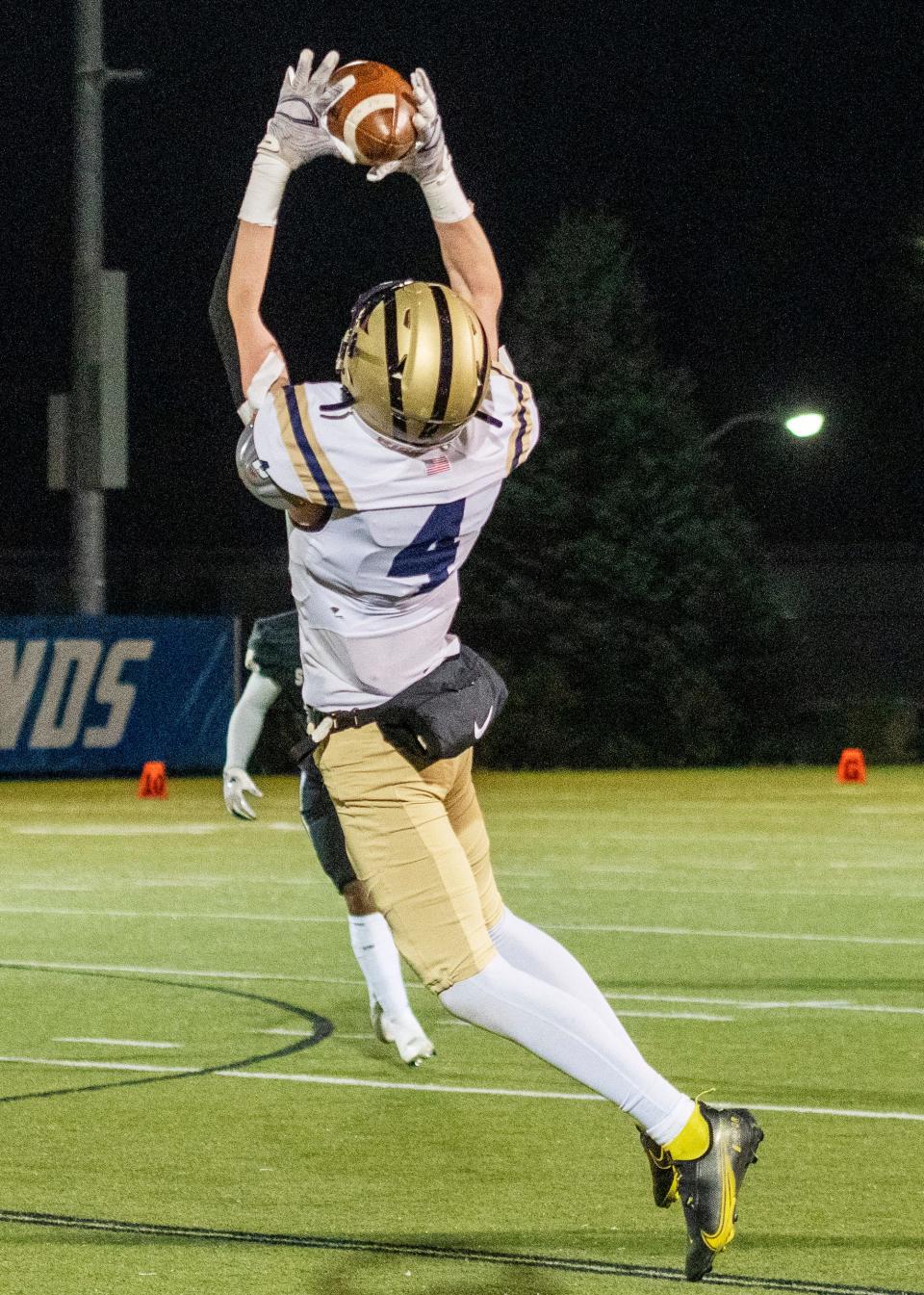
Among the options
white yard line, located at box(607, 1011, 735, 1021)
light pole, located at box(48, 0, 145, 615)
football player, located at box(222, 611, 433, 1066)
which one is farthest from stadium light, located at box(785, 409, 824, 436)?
football player, located at box(222, 611, 433, 1066)

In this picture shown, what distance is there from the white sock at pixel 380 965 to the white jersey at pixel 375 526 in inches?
98.4

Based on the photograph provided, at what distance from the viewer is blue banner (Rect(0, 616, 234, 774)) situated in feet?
77.5

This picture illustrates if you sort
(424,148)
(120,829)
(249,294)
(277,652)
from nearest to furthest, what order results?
(249,294), (424,148), (277,652), (120,829)

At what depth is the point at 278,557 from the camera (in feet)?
142

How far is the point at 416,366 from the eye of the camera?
4867mm

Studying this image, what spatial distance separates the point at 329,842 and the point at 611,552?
2735 cm

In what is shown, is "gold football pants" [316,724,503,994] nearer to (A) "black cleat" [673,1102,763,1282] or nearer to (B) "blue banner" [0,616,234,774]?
(A) "black cleat" [673,1102,763,1282]

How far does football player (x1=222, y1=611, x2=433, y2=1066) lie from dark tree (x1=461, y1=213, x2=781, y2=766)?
84.4 ft

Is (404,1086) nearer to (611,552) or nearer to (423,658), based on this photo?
(423,658)

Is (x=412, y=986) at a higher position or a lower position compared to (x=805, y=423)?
higher

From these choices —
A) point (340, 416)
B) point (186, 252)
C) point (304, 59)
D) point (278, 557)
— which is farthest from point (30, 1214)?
point (186, 252)

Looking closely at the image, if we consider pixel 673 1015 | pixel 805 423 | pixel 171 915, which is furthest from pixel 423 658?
pixel 805 423

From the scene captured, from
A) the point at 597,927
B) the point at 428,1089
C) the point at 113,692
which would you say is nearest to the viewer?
the point at 428,1089

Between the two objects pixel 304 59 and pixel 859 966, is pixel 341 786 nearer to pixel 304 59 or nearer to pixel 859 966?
pixel 304 59
